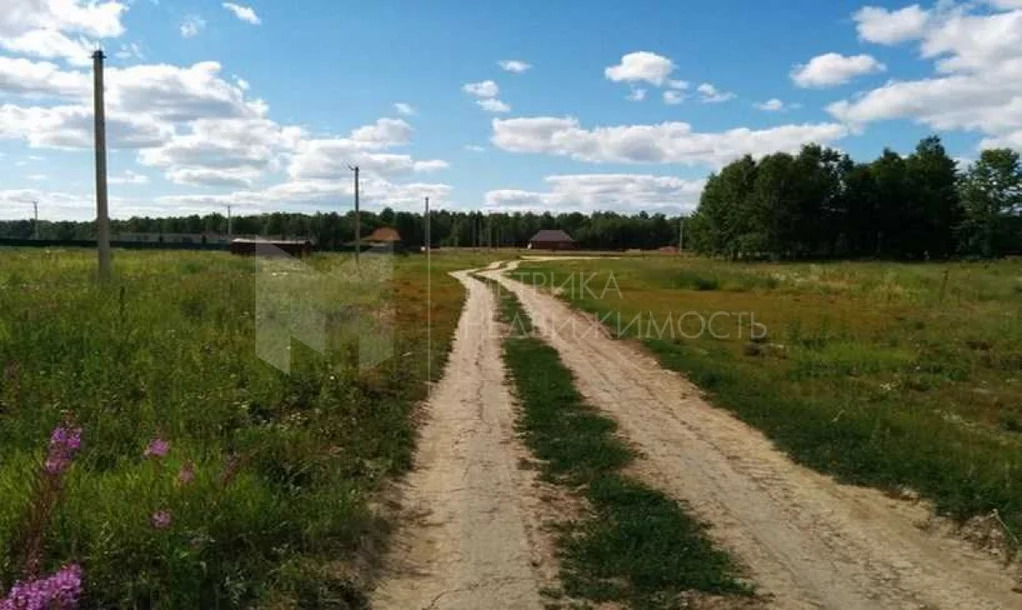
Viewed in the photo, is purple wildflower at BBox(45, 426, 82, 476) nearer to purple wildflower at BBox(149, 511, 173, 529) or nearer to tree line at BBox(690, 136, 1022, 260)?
purple wildflower at BBox(149, 511, 173, 529)

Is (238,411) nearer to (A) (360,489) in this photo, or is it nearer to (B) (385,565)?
(A) (360,489)

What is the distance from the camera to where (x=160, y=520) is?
4.27m

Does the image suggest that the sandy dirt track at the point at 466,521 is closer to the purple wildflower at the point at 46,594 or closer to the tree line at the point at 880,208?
the purple wildflower at the point at 46,594

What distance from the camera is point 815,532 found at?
19.1 feet

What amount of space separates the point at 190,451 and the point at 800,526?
4482mm

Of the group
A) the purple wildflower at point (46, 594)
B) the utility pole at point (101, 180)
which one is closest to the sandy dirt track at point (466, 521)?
the purple wildflower at point (46, 594)

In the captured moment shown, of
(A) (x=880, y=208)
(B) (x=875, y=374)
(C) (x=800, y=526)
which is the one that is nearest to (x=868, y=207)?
(A) (x=880, y=208)

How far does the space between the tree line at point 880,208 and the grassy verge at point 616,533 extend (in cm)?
7626

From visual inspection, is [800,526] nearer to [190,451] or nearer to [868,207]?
[190,451]

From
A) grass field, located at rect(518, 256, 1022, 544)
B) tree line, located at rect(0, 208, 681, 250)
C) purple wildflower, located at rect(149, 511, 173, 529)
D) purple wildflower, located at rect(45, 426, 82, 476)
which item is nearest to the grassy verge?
grass field, located at rect(518, 256, 1022, 544)

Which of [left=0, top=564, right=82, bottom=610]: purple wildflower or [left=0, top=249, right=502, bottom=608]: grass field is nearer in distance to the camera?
[left=0, top=564, right=82, bottom=610]: purple wildflower

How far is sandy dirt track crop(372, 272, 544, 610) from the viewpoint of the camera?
473 cm

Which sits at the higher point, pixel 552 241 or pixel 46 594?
pixel 552 241

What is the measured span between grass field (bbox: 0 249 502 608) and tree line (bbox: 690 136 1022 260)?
243ft
